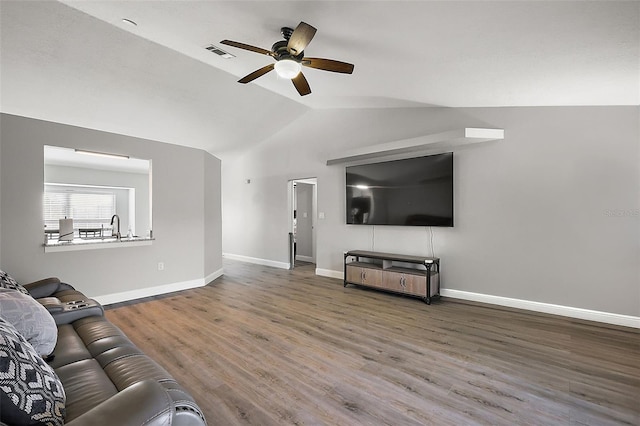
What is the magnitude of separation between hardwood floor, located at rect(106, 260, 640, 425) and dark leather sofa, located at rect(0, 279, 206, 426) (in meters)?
0.61

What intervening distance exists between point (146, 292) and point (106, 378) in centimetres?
339

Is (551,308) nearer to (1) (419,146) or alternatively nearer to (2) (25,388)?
(1) (419,146)

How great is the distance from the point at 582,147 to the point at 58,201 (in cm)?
996

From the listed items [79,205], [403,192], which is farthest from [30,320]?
[79,205]

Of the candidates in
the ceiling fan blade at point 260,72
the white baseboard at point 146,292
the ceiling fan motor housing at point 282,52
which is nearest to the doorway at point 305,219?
the white baseboard at point 146,292

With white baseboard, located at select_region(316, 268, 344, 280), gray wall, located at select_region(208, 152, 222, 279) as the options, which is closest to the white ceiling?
gray wall, located at select_region(208, 152, 222, 279)

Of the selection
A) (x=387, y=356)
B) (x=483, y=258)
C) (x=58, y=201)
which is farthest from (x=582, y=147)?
(x=58, y=201)

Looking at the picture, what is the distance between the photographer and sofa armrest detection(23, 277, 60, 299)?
105 inches

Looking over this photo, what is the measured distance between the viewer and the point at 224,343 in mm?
2824

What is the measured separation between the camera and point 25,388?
0.93 metres

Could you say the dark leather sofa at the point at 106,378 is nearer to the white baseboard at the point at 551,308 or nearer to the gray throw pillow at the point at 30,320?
the gray throw pillow at the point at 30,320

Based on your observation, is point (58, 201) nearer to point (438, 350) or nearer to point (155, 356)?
point (155, 356)

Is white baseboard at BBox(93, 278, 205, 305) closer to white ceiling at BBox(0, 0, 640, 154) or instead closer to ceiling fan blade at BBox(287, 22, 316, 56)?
white ceiling at BBox(0, 0, 640, 154)

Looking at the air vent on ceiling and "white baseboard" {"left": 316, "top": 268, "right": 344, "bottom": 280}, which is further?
"white baseboard" {"left": 316, "top": 268, "right": 344, "bottom": 280}
